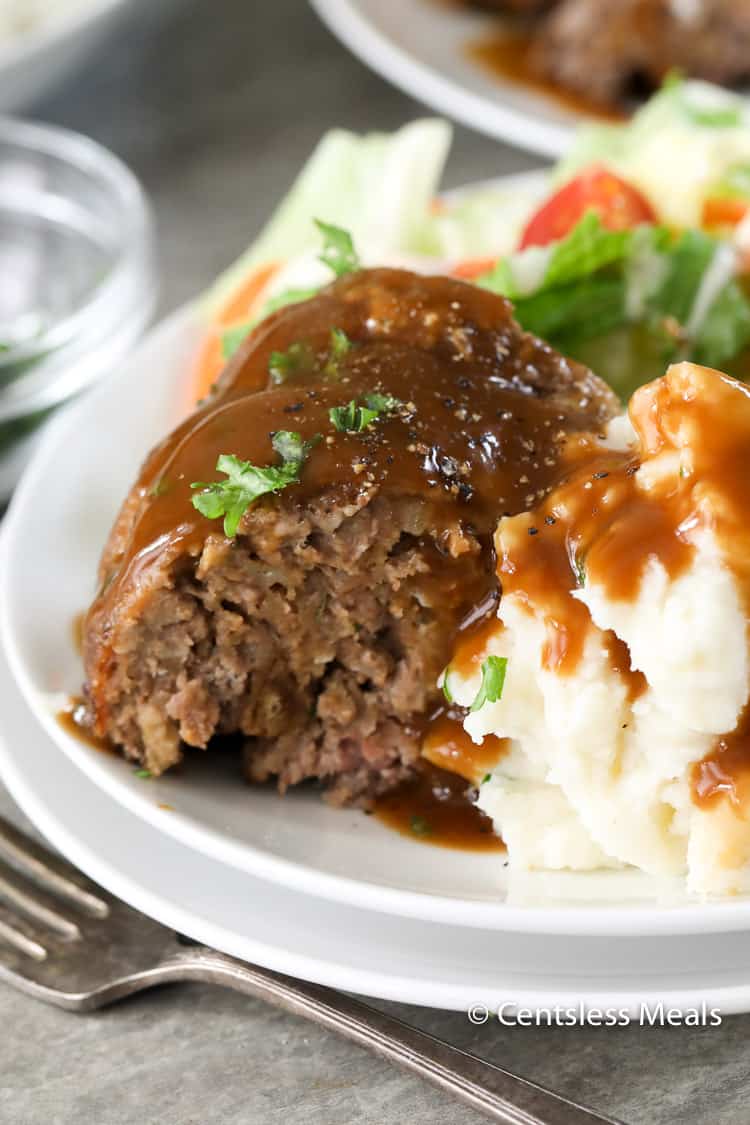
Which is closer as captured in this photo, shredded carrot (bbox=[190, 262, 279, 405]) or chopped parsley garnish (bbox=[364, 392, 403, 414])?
chopped parsley garnish (bbox=[364, 392, 403, 414])

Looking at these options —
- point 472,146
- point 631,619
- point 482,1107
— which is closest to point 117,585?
point 631,619

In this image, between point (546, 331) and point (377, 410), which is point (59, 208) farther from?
point (377, 410)

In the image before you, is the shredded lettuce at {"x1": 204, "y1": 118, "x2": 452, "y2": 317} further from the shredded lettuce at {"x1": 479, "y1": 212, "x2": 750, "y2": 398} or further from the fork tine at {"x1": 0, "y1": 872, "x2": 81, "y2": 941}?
the fork tine at {"x1": 0, "y1": 872, "x2": 81, "y2": 941}

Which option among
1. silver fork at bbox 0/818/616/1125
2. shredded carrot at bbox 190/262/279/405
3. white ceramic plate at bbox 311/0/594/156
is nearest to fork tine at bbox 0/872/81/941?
silver fork at bbox 0/818/616/1125

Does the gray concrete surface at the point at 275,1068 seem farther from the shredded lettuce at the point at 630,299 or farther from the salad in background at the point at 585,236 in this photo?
the shredded lettuce at the point at 630,299

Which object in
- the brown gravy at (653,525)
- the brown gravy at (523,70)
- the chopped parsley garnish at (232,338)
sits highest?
the brown gravy at (653,525)

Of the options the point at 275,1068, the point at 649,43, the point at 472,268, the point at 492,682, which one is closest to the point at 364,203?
the point at 472,268

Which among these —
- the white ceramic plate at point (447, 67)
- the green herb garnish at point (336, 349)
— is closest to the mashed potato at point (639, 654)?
the green herb garnish at point (336, 349)

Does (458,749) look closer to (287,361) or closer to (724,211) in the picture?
(287,361)
